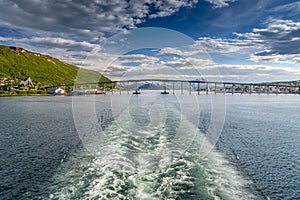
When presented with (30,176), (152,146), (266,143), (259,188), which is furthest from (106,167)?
(266,143)

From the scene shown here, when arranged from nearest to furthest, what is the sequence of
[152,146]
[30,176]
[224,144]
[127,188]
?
[127,188] → [30,176] → [152,146] → [224,144]

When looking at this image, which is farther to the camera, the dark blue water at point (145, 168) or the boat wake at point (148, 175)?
the dark blue water at point (145, 168)

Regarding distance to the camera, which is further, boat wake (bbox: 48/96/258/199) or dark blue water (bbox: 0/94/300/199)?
dark blue water (bbox: 0/94/300/199)

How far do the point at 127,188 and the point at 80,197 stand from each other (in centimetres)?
208

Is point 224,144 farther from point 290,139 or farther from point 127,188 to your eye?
point 127,188

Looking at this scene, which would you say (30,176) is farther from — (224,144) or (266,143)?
(266,143)

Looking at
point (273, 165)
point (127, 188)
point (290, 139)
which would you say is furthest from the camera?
point (290, 139)

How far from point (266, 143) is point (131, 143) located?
1253cm

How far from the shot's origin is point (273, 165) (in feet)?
45.4

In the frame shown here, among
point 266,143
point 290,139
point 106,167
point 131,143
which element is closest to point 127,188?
point 106,167

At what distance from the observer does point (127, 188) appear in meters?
9.88

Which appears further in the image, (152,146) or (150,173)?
(152,146)

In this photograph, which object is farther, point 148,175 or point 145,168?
point 145,168

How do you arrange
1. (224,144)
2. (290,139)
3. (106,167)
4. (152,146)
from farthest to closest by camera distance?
1. (290,139)
2. (224,144)
3. (152,146)
4. (106,167)
